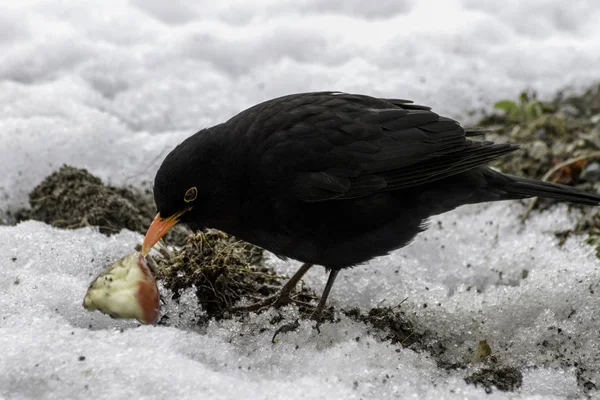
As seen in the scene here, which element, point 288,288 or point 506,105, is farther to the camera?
point 506,105

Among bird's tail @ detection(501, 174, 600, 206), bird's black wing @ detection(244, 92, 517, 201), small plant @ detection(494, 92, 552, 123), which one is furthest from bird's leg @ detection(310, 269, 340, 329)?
small plant @ detection(494, 92, 552, 123)

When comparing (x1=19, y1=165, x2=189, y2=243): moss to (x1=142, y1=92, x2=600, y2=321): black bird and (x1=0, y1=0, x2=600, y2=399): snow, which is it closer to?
(x1=0, y1=0, x2=600, y2=399): snow

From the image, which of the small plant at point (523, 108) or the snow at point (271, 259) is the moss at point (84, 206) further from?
the small plant at point (523, 108)

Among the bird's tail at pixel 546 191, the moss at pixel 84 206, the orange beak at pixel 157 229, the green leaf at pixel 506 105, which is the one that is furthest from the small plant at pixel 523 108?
the orange beak at pixel 157 229

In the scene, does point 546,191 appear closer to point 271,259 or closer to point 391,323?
point 391,323

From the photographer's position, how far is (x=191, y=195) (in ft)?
12.2

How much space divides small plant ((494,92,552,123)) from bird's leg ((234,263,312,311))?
338 cm

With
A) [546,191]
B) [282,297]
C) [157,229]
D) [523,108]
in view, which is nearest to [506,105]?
[523,108]

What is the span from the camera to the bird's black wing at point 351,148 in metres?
3.71

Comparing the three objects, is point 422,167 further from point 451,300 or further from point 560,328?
point 560,328

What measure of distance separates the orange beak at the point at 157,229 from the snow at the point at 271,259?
14.8 inches

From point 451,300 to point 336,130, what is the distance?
3.92 ft

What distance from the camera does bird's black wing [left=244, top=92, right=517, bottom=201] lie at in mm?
3705

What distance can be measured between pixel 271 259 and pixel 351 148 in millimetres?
1132
